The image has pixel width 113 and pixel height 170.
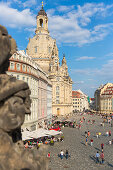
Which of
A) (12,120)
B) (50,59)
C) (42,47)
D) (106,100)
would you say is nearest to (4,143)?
(12,120)

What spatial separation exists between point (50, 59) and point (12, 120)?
3937 inches

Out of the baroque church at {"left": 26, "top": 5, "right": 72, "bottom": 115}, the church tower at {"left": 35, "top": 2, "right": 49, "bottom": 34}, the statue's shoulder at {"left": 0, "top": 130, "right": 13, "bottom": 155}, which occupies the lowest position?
the statue's shoulder at {"left": 0, "top": 130, "right": 13, "bottom": 155}

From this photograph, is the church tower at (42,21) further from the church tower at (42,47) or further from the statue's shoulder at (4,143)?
the statue's shoulder at (4,143)

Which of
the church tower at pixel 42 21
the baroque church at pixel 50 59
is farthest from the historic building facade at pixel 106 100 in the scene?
the church tower at pixel 42 21

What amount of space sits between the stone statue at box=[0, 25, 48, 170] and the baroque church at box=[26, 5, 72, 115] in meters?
88.7

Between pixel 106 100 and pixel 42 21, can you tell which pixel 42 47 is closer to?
pixel 42 21

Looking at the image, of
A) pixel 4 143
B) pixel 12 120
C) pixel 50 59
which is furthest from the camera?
A: pixel 50 59

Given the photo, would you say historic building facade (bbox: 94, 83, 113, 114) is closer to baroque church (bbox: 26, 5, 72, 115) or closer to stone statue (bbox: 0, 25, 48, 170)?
baroque church (bbox: 26, 5, 72, 115)

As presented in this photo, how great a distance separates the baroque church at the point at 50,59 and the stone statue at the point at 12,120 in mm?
88676

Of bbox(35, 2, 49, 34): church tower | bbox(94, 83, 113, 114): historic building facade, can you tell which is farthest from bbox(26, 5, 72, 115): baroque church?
bbox(94, 83, 113, 114): historic building facade

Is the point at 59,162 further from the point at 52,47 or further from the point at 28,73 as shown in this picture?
the point at 52,47

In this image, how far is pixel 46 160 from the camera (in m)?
4.91

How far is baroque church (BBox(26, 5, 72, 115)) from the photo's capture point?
310ft

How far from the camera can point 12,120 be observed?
14.6 feet
